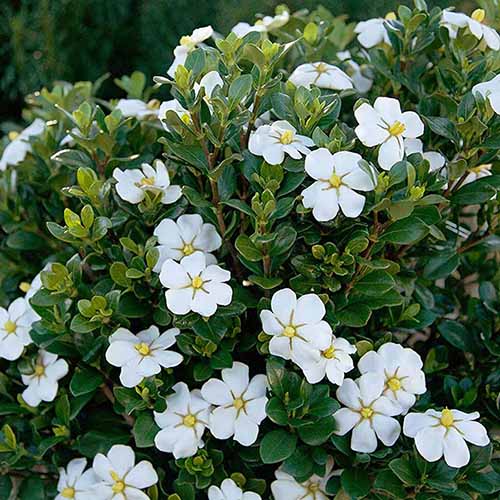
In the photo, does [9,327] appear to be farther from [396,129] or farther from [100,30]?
[100,30]

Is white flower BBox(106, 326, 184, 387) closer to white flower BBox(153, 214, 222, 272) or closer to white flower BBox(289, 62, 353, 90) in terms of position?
white flower BBox(153, 214, 222, 272)

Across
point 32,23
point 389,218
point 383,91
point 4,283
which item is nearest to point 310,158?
point 389,218

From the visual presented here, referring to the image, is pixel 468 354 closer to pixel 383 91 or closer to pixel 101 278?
pixel 383 91

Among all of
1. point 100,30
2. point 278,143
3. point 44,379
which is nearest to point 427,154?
point 278,143

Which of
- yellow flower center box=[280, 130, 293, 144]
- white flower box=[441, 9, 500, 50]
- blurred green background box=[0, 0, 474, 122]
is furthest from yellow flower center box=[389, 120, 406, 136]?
blurred green background box=[0, 0, 474, 122]

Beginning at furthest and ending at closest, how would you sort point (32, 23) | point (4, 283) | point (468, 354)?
point (32, 23), point (4, 283), point (468, 354)

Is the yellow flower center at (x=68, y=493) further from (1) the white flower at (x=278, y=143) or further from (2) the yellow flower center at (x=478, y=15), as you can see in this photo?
(2) the yellow flower center at (x=478, y=15)
